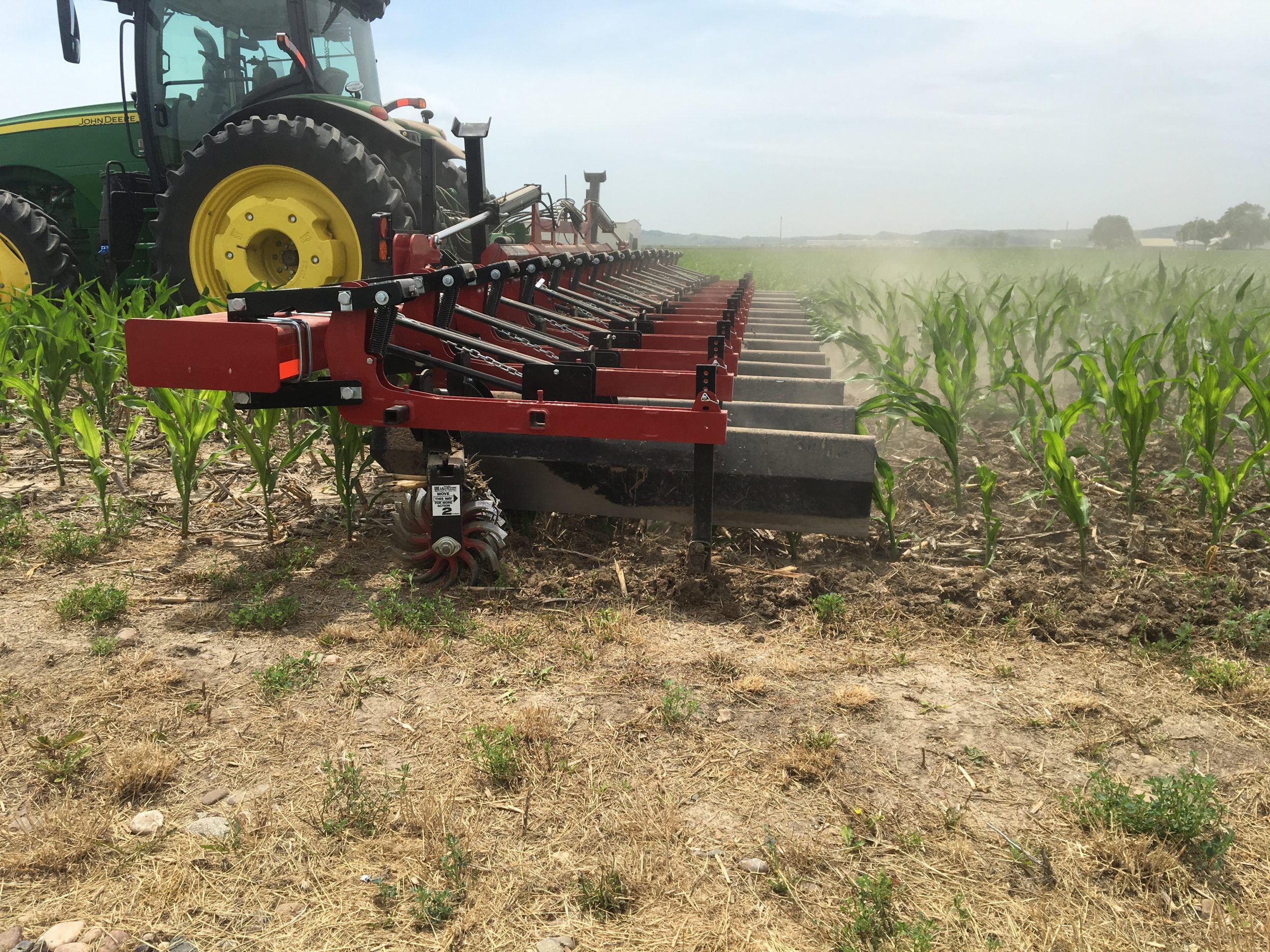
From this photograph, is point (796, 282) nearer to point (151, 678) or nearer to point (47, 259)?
point (47, 259)

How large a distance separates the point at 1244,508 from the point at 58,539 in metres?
4.73

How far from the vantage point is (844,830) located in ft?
6.02

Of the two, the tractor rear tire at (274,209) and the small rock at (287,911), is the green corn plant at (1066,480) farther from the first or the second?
the tractor rear tire at (274,209)

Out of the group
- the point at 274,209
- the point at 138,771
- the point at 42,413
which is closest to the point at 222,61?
the point at 274,209

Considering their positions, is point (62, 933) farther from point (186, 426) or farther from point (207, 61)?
point (207, 61)

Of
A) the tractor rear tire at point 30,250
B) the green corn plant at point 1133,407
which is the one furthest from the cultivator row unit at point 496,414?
the tractor rear tire at point 30,250

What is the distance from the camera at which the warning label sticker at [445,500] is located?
304 centimetres

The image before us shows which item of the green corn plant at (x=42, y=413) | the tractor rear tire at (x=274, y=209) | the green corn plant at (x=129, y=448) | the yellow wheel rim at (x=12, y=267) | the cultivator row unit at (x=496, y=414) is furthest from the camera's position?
the yellow wheel rim at (x=12, y=267)

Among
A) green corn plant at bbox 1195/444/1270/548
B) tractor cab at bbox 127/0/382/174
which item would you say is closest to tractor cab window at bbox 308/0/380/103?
tractor cab at bbox 127/0/382/174

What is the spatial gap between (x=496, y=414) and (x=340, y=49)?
480 centimetres

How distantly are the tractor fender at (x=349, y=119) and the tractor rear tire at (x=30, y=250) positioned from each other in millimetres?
1584

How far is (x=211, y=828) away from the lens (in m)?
1.85

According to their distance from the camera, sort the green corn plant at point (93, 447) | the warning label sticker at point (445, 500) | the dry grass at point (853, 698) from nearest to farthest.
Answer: the dry grass at point (853, 698) → the warning label sticker at point (445, 500) → the green corn plant at point (93, 447)

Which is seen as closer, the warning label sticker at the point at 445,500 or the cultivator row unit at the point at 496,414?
the cultivator row unit at the point at 496,414
